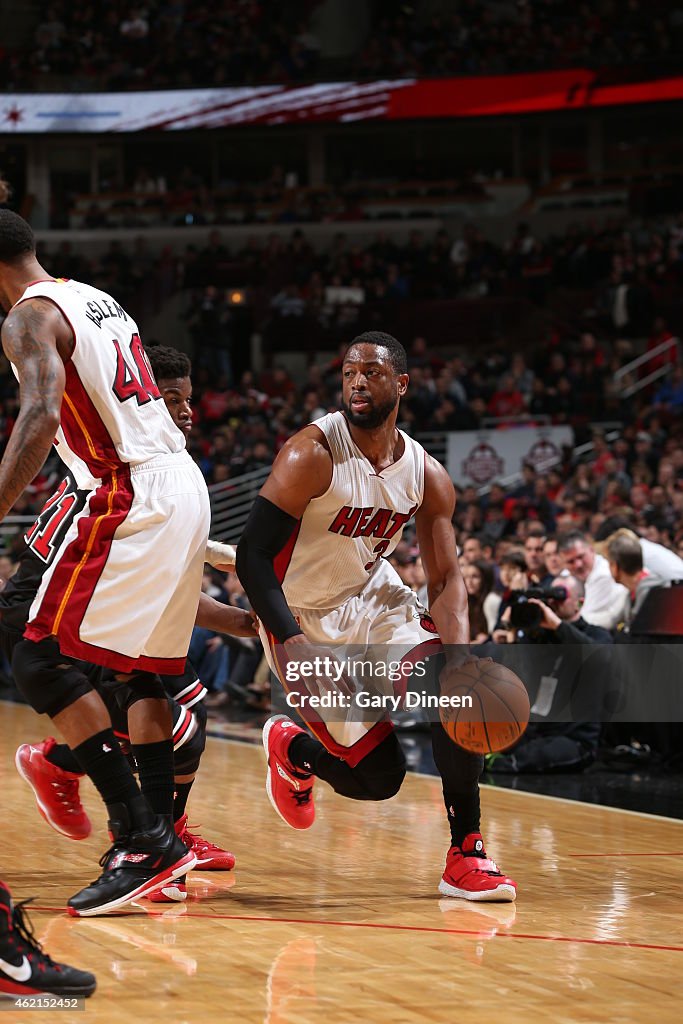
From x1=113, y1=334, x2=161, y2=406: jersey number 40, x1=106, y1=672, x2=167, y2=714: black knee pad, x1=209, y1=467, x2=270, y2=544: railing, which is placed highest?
x1=113, y1=334, x2=161, y2=406: jersey number 40

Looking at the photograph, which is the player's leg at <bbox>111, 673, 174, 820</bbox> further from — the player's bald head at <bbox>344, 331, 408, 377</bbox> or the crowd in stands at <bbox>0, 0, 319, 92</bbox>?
the crowd in stands at <bbox>0, 0, 319, 92</bbox>

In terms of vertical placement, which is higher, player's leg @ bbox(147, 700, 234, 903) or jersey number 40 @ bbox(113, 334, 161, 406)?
jersey number 40 @ bbox(113, 334, 161, 406)

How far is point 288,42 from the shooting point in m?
25.0

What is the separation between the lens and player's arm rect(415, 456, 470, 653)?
4762 mm

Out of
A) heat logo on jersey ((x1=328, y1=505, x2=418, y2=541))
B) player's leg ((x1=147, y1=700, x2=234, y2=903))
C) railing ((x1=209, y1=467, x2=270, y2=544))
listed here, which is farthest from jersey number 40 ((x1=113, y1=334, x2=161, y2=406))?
railing ((x1=209, y1=467, x2=270, y2=544))

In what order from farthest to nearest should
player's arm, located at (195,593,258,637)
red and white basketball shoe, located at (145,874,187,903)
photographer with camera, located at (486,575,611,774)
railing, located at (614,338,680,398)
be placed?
railing, located at (614,338,680,398) < photographer with camera, located at (486,575,611,774) < player's arm, located at (195,593,258,637) < red and white basketball shoe, located at (145,874,187,903)

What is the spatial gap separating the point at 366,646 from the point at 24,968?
204 centimetres

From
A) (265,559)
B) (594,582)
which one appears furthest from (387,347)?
(594,582)

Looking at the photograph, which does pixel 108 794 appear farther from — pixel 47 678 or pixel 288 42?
pixel 288 42

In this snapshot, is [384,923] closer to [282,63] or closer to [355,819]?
[355,819]

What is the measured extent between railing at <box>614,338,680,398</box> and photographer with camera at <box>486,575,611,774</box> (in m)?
10.8

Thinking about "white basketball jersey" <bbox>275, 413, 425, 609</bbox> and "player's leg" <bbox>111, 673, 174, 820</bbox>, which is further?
"white basketball jersey" <bbox>275, 413, 425, 609</bbox>

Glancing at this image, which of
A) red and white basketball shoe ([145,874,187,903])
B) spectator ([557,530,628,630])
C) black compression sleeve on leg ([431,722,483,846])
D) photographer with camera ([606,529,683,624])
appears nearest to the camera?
red and white basketball shoe ([145,874,187,903])

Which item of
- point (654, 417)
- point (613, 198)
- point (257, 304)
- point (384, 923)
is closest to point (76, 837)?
point (384, 923)
